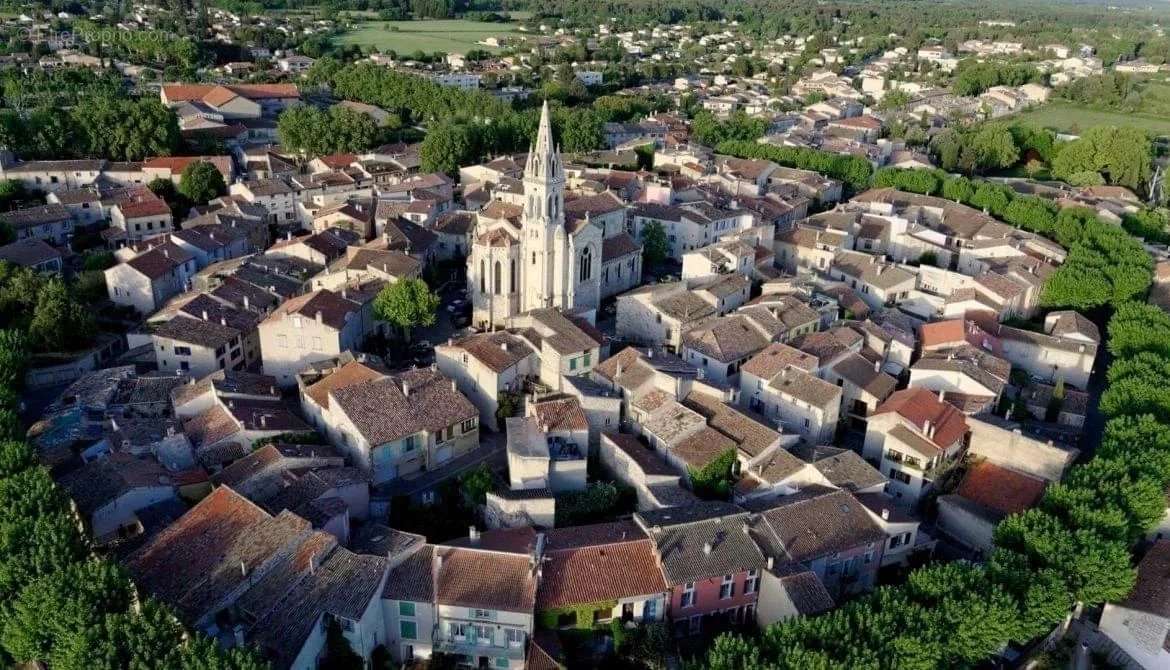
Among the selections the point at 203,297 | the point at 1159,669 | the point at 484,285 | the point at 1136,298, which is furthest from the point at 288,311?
the point at 1136,298

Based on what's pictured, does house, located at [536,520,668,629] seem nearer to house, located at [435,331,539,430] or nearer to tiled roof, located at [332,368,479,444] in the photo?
tiled roof, located at [332,368,479,444]

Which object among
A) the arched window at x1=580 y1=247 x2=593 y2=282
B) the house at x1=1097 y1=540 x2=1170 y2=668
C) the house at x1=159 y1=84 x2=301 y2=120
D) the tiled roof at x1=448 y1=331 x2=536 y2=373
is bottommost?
the house at x1=1097 y1=540 x2=1170 y2=668

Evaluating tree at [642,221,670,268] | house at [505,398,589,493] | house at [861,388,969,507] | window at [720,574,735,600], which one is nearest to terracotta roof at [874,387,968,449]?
house at [861,388,969,507]

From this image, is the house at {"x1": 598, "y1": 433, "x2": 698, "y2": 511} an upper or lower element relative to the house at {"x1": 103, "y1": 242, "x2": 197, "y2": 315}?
lower

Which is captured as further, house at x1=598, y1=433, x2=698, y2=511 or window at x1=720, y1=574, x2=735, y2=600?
house at x1=598, y1=433, x2=698, y2=511

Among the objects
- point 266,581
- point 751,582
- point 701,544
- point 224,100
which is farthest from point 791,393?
point 224,100
